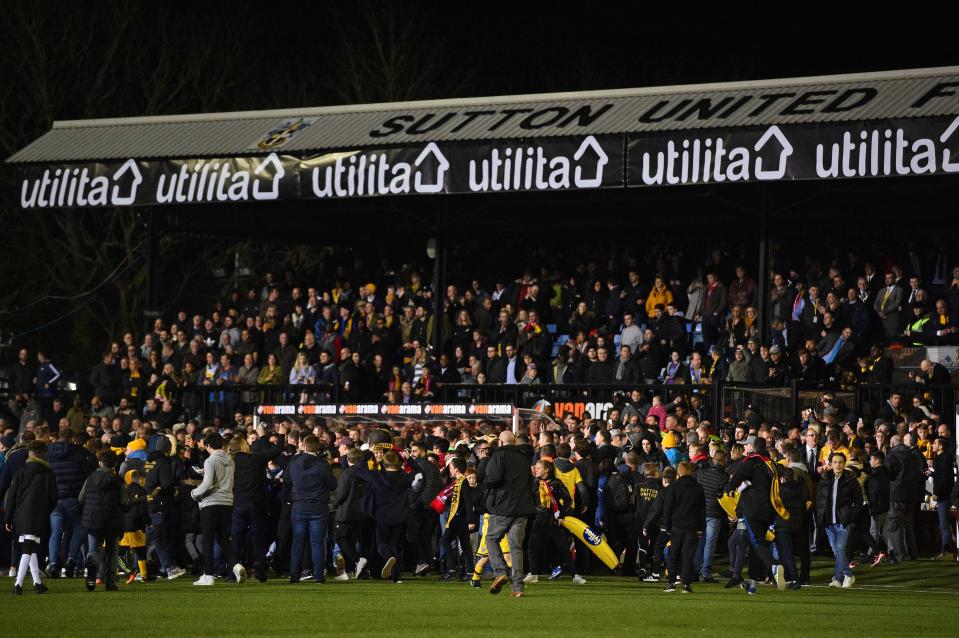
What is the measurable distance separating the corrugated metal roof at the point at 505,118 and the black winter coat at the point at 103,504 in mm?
11548

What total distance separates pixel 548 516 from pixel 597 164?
866cm

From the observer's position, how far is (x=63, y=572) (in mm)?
20266

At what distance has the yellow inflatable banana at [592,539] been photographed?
19078 mm

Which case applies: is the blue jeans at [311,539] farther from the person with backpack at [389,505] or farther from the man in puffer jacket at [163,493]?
the man in puffer jacket at [163,493]

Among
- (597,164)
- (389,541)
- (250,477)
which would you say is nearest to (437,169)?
(597,164)

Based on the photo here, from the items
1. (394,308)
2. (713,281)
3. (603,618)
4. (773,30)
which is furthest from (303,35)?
(603,618)

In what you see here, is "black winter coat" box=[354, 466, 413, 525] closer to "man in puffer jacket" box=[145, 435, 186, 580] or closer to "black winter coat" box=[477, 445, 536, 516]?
"man in puffer jacket" box=[145, 435, 186, 580]

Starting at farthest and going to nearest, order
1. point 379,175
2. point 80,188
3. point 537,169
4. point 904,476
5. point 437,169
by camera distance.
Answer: point 80,188, point 379,175, point 437,169, point 537,169, point 904,476

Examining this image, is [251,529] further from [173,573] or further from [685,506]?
[685,506]

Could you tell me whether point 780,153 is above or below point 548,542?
above

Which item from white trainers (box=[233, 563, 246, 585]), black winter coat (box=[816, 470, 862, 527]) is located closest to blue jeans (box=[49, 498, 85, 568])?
white trainers (box=[233, 563, 246, 585])

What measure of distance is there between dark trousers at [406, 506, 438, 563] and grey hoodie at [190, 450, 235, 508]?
7.53ft

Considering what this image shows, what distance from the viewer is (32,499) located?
16.8 meters

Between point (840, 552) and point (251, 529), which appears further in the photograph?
point (251, 529)
